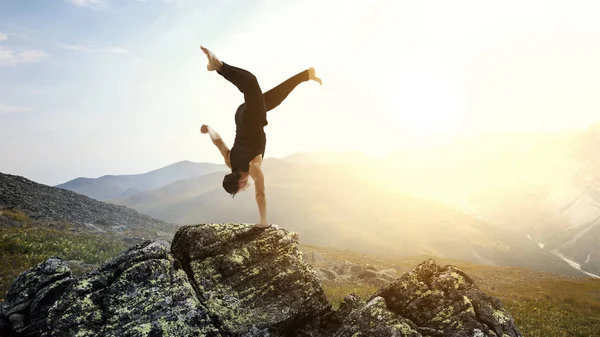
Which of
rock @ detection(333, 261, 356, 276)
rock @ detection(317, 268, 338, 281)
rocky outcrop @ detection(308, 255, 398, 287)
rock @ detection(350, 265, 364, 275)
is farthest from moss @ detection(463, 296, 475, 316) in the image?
rock @ detection(333, 261, 356, 276)

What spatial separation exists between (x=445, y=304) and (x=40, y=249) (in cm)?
3574

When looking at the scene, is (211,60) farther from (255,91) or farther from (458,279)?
(458,279)

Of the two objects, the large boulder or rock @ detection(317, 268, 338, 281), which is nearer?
the large boulder

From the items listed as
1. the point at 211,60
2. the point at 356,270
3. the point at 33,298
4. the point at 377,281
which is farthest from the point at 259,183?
the point at 356,270

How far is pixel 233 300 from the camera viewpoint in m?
9.45

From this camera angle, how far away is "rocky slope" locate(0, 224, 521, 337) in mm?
8000

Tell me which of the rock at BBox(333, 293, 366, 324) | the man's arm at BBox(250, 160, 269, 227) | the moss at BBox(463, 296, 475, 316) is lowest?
the rock at BBox(333, 293, 366, 324)

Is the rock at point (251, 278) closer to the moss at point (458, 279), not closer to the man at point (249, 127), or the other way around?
the man at point (249, 127)

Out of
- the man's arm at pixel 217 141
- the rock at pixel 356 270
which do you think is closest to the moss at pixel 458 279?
the man's arm at pixel 217 141

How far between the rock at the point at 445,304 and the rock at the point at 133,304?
4992 millimetres

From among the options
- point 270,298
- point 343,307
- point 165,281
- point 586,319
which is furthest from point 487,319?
point 586,319

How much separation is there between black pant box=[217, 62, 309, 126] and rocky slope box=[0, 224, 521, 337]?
13.2 feet

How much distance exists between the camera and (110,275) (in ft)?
29.9

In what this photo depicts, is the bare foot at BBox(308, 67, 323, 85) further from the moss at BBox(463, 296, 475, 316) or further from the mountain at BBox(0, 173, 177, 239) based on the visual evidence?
the mountain at BBox(0, 173, 177, 239)
